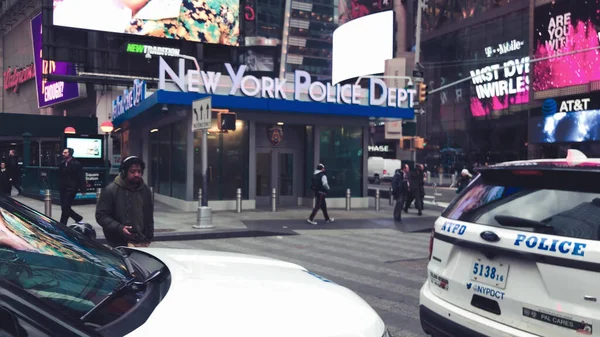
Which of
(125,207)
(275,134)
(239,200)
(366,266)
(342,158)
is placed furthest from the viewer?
(342,158)

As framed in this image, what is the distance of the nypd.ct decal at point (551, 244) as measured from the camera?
3.07 m

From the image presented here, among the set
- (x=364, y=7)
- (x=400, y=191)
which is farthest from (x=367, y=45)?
(x=400, y=191)

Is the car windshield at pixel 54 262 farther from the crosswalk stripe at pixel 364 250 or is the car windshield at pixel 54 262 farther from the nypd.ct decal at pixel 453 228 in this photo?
the crosswalk stripe at pixel 364 250

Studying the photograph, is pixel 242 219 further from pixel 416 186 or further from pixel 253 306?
pixel 253 306

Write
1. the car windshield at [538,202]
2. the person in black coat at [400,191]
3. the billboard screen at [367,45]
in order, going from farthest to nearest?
the billboard screen at [367,45], the person in black coat at [400,191], the car windshield at [538,202]

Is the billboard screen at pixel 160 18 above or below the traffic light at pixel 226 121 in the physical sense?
above

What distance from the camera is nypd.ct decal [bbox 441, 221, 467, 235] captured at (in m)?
3.79

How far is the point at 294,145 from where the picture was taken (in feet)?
67.7

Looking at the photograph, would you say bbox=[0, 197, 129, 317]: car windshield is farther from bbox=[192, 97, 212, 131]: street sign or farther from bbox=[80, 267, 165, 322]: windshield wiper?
bbox=[192, 97, 212, 131]: street sign

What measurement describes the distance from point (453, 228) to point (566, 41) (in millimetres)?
38884

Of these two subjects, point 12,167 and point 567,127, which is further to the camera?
point 567,127

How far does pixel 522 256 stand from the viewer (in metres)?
3.31

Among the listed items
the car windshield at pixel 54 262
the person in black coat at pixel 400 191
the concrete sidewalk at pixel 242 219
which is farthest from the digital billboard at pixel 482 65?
the car windshield at pixel 54 262

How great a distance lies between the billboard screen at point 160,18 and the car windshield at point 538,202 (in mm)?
30163
